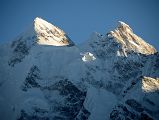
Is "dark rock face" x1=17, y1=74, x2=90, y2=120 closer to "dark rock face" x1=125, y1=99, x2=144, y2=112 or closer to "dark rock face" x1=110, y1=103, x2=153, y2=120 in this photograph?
"dark rock face" x1=110, y1=103, x2=153, y2=120

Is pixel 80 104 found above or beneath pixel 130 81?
beneath

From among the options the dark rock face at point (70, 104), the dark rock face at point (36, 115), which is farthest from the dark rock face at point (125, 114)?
the dark rock face at point (36, 115)

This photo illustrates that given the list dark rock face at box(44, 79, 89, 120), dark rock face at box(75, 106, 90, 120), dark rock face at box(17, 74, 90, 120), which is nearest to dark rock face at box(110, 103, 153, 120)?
dark rock face at box(75, 106, 90, 120)

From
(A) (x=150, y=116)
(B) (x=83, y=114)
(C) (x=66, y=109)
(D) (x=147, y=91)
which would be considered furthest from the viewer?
(C) (x=66, y=109)

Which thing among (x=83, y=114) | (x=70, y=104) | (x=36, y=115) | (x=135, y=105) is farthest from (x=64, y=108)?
(x=135, y=105)

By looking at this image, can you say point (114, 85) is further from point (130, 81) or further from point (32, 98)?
point (32, 98)

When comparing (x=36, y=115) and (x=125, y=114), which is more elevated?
(x=125, y=114)

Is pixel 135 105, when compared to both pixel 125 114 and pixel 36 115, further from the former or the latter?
pixel 36 115

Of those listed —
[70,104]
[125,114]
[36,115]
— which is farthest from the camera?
[70,104]

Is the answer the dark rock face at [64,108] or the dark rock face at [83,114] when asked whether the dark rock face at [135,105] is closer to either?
the dark rock face at [83,114]

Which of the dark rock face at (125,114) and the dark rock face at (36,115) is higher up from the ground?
the dark rock face at (125,114)

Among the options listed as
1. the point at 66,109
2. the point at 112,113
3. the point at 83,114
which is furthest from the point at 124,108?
the point at 66,109
